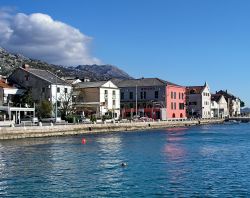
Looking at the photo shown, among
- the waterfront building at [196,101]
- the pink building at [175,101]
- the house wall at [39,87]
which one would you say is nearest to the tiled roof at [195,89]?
the waterfront building at [196,101]

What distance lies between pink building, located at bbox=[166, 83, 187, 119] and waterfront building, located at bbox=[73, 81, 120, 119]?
65.4ft

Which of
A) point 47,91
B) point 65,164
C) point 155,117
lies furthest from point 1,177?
point 155,117

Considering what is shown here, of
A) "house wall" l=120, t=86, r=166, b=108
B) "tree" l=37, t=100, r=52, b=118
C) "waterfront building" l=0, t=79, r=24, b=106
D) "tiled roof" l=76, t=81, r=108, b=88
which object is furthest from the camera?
"house wall" l=120, t=86, r=166, b=108

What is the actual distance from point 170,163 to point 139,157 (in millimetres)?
5306

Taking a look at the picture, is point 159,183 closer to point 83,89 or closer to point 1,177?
point 1,177

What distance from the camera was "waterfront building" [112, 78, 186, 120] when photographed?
461 feet

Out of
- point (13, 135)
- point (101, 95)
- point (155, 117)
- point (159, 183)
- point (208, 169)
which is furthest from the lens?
point (155, 117)

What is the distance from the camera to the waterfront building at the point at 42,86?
4222 inches

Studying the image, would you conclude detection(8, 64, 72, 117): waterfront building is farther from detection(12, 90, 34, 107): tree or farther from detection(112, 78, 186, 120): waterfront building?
detection(112, 78, 186, 120): waterfront building

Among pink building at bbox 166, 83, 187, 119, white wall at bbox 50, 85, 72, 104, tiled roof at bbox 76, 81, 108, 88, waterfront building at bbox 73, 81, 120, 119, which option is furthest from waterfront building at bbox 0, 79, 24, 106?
pink building at bbox 166, 83, 187, 119

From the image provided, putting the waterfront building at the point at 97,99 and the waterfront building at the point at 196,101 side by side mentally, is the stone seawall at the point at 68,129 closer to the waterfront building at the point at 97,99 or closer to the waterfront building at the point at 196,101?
the waterfront building at the point at 97,99

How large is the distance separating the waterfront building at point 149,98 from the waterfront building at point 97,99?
34.5 ft

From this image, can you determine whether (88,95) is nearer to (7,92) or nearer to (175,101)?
(7,92)

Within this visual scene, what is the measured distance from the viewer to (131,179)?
31.7 meters
